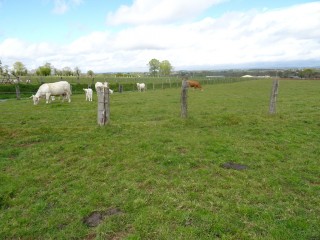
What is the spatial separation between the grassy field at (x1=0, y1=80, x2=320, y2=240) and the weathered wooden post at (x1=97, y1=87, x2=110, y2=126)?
15.7 inches

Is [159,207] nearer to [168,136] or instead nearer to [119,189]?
[119,189]

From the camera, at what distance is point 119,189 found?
484 centimetres

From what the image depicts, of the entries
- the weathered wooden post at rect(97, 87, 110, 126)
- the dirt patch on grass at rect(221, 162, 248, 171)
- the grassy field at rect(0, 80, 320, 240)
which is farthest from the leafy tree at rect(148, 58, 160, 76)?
the dirt patch on grass at rect(221, 162, 248, 171)

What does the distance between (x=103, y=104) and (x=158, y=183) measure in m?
4.53

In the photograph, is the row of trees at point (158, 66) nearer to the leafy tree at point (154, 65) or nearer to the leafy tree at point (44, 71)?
the leafy tree at point (154, 65)

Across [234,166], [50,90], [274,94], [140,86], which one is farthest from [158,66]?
[234,166]

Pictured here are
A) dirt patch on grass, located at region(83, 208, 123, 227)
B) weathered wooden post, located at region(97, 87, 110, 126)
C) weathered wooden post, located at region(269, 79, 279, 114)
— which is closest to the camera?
dirt patch on grass, located at region(83, 208, 123, 227)

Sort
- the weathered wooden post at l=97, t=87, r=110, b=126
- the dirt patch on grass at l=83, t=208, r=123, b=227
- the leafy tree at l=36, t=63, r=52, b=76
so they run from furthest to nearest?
1. the leafy tree at l=36, t=63, r=52, b=76
2. the weathered wooden post at l=97, t=87, r=110, b=126
3. the dirt patch on grass at l=83, t=208, r=123, b=227

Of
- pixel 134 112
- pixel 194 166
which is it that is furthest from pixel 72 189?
pixel 134 112

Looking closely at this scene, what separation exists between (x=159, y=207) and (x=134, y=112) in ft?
31.9

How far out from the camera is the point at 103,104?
873cm

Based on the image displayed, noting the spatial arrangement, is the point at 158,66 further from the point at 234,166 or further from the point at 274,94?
the point at 234,166

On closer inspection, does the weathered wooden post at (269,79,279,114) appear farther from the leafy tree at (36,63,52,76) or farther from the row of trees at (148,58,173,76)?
the row of trees at (148,58,173,76)

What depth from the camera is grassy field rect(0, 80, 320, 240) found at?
12.2 ft
